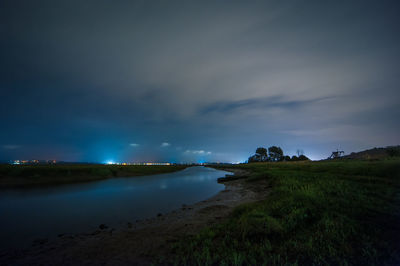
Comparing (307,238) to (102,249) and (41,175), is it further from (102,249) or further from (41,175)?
(41,175)

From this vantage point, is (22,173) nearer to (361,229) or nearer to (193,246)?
(193,246)

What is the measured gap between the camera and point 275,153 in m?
126

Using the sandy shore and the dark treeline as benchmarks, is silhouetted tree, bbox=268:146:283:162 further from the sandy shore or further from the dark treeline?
the sandy shore

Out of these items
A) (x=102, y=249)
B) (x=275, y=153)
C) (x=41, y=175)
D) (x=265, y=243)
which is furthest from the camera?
(x=275, y=153)

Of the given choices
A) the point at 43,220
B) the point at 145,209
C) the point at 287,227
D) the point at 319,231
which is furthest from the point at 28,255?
the point at 319,231

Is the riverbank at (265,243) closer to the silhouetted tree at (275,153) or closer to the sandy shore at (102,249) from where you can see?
the sandy shore at (102,249)

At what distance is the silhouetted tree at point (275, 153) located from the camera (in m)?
125

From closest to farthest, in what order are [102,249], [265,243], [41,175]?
[265,243]
[102,249]
[41,175]

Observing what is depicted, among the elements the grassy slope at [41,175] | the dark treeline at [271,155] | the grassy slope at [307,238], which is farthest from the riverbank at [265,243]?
the dark treeline at [271,155]

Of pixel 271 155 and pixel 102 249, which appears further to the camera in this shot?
pixel 271 155

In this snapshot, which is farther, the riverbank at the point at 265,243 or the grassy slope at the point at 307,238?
the riverbank at the point at 265,243

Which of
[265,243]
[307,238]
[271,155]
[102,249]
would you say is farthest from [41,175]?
[271,155]

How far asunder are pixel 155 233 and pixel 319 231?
24.1 feet

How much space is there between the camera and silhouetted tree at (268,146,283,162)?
410 feet
